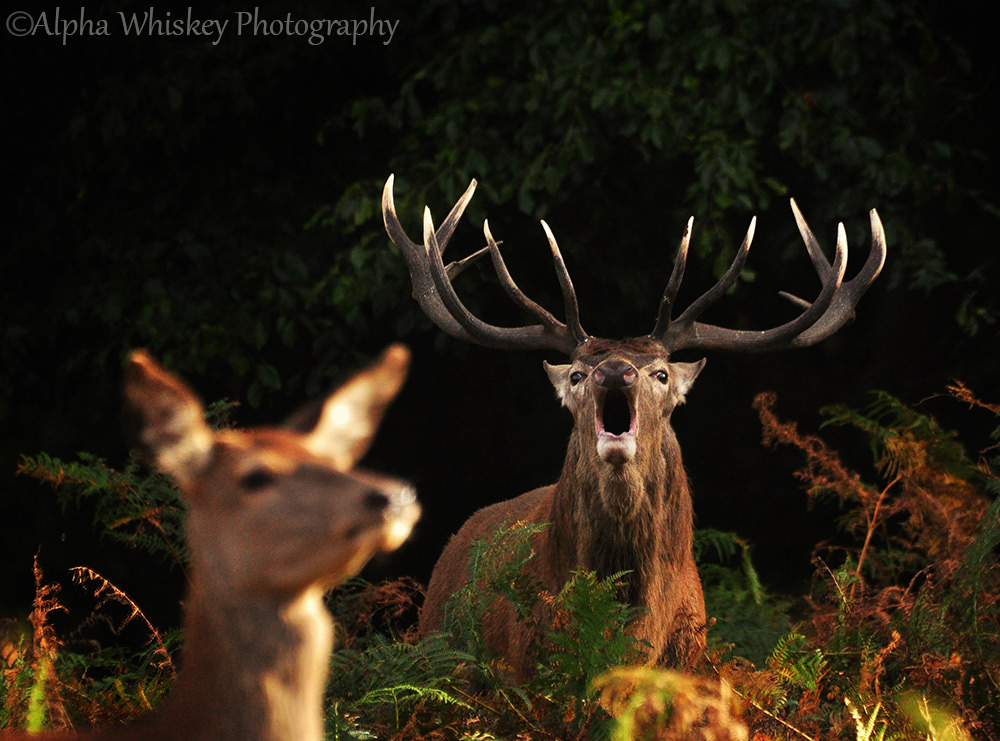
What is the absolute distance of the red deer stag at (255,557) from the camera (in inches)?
87.0

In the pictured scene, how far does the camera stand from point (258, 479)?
90.6 inches

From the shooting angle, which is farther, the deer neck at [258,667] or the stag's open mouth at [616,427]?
the stag's open mouth at [616,427]

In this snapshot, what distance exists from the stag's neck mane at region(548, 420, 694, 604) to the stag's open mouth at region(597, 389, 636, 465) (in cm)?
15

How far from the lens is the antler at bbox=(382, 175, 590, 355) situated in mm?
5477

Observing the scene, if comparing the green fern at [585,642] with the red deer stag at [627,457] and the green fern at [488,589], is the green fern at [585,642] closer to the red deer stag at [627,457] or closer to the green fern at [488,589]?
the green fern at [488,589]

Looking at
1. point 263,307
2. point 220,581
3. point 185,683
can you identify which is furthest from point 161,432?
point 263,307

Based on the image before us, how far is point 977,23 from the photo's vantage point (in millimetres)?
7801

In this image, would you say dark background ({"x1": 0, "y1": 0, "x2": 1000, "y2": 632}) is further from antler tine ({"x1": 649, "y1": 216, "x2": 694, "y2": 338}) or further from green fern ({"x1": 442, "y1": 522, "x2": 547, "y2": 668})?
green fern ({"x1": 442, "y1": 522, "x2": 547, "y2": 668})

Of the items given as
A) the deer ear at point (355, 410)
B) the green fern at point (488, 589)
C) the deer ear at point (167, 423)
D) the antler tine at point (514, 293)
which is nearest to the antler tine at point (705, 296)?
the antler tine at point (514, 293)

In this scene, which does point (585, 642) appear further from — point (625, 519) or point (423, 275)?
point (423, 275)

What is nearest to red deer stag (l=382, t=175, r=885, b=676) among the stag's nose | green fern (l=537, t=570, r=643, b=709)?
the stag's nose

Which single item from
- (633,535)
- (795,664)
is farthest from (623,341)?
(795,664)

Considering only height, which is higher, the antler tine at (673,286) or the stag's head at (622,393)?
the antler tine at (673,286)

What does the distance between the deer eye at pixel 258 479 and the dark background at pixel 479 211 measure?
4.88m
